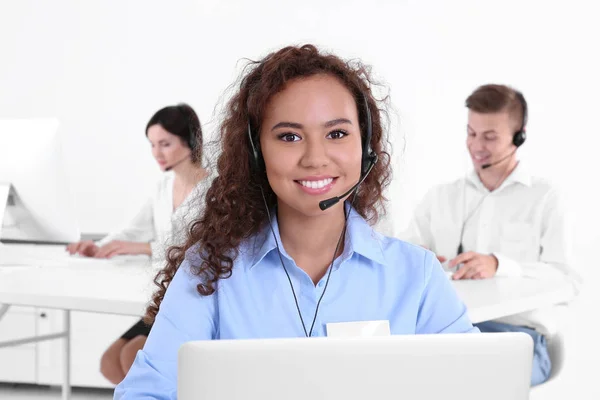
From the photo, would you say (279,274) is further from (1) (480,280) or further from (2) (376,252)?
(1) (480,280)

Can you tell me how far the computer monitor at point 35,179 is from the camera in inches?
93.1

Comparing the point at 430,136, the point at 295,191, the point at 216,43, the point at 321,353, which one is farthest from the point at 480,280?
the point at 216,43

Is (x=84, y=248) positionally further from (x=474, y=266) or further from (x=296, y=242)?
(x=296, y=242)

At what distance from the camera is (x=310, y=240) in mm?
1302

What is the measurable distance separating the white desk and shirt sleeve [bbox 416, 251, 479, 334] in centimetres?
54

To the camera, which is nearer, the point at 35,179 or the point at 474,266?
the point at 474,266

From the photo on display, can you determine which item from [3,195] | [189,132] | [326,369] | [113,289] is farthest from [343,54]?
[326,369]

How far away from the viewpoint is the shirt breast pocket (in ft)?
9.01

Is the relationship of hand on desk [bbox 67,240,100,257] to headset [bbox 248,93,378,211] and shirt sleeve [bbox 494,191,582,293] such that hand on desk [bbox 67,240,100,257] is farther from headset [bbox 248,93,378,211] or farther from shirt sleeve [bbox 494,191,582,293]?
headset [bbox 248,93,378,211]

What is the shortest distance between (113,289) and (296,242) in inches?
34.4

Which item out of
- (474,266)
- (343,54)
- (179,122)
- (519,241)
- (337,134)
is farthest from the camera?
(343,54)

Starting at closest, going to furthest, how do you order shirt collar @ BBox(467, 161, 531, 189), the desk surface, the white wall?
the desk surface → shirt collar @ BBox(467, 161, 531, 189) → the white wall

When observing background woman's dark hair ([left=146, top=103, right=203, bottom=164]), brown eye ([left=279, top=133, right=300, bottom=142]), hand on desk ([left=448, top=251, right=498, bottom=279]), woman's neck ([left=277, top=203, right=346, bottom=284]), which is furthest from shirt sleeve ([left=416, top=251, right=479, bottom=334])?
background woman's dark hair ([left=146, top=103, right=203, bottom=164])

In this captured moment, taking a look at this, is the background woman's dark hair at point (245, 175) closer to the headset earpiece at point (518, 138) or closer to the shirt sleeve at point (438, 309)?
the shirt sleeve at point (438, 309)
